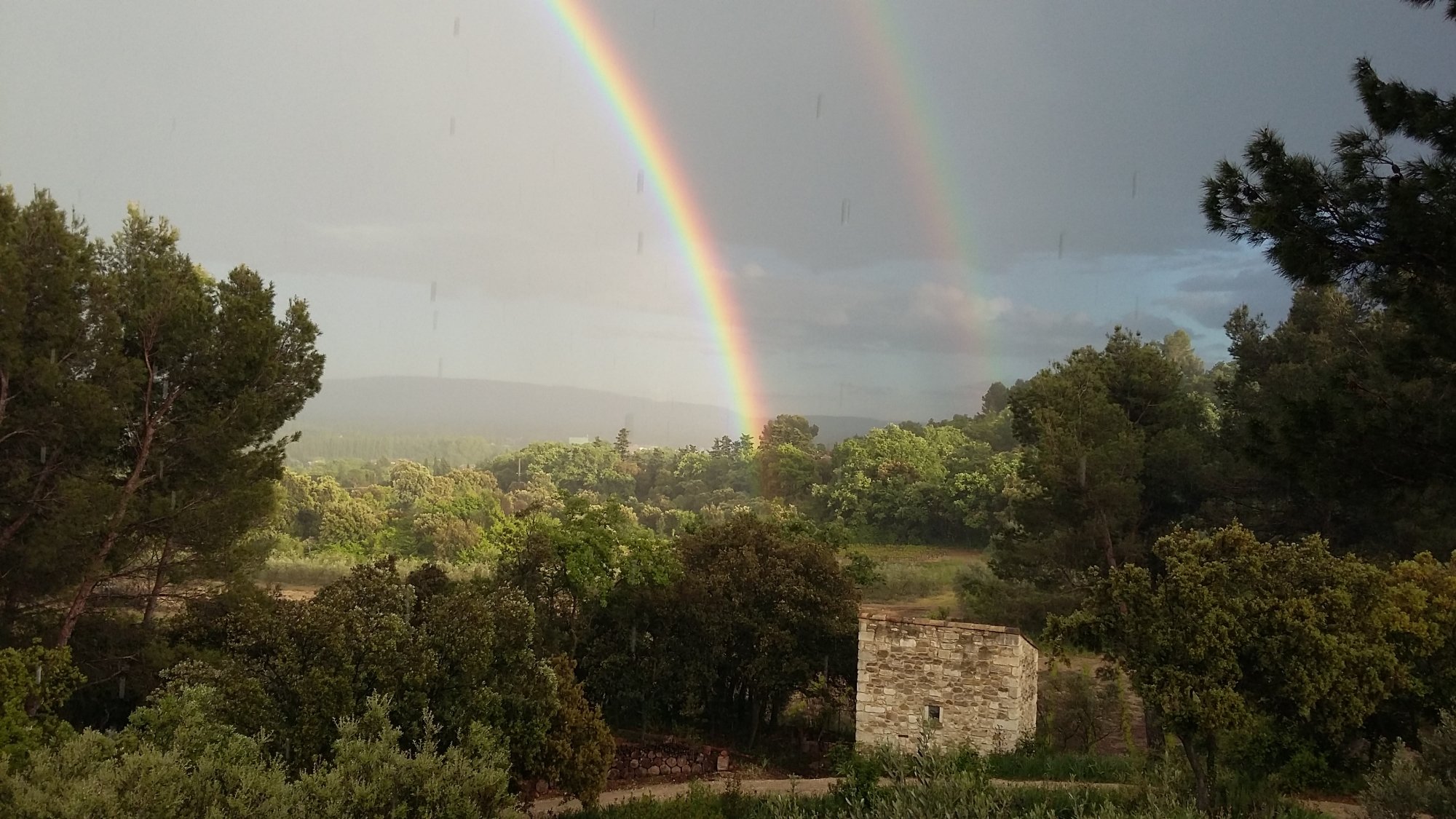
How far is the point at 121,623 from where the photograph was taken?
1589cm

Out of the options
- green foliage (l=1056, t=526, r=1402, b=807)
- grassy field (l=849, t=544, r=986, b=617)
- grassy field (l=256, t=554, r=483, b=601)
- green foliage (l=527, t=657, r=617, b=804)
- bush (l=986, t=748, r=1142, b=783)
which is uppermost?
green foliage (l=1056, t=526, r=1402, b=807)

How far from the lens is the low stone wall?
1770cm

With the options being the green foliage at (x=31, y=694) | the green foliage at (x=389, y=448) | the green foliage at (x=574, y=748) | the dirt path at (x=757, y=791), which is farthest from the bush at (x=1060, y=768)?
the green foliage at (x=389, y=448)

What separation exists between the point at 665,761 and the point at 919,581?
21717 mm

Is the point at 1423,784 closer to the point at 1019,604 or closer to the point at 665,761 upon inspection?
the point at 1019,604

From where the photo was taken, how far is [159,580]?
16.2 meters

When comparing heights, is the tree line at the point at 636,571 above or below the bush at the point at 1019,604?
above

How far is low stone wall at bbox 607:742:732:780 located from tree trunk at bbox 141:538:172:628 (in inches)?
370

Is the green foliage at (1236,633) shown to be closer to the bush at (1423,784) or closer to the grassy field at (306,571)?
the bush at (1423,784)

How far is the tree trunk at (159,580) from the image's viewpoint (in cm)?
1602

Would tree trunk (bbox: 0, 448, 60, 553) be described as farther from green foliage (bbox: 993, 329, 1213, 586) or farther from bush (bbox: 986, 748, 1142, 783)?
green foliage (bbox: 993, 329, 1213, 586)

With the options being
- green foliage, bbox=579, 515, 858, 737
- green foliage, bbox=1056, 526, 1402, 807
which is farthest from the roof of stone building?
green foliage, bbox=1056, 526, 1402, 807

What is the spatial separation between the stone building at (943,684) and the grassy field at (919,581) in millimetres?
9505

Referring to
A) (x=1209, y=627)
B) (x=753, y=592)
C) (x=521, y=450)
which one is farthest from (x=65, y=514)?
(x=521, y=450)
